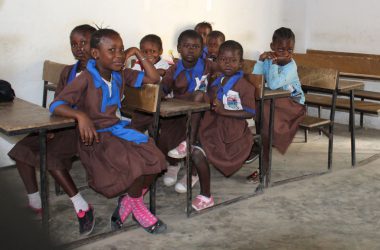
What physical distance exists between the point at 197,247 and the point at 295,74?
5.32 feet

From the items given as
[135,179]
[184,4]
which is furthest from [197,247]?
[184,4]

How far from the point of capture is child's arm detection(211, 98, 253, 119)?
280 centimetres

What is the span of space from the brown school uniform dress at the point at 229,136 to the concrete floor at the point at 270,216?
27 centimetres

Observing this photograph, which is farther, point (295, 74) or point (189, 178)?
point (295, 74)

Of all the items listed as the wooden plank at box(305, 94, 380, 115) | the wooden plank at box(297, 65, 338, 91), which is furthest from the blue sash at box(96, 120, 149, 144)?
the wooden plank at box(305, 94, 380, 115)

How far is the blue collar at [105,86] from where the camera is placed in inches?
87.0

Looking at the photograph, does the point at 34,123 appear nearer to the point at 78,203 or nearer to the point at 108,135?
the point at 108,135

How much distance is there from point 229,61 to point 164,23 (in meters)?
1.60

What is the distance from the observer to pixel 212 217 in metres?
2.67

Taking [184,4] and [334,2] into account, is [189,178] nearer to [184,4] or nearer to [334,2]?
[184,4]

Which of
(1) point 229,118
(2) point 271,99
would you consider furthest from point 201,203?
(2) point 271,99

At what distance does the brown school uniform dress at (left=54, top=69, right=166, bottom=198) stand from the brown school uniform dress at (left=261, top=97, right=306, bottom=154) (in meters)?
1.26

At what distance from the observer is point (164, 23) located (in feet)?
14.3

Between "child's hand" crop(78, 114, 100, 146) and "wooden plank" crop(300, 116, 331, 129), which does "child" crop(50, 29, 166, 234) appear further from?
"wooden plank" crop(300, 116, 331, 129)
